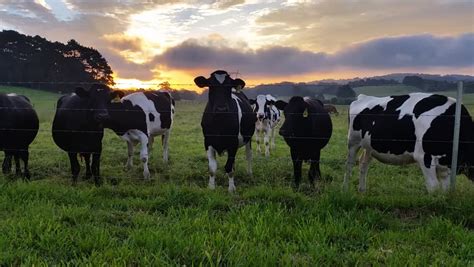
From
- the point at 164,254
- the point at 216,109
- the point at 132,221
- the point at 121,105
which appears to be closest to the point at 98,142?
the point at 121,105

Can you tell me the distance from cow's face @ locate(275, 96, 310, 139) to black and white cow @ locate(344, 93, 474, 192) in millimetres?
941

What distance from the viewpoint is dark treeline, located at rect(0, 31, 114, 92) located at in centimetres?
3647

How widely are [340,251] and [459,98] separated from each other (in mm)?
3437

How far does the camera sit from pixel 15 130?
338 inches

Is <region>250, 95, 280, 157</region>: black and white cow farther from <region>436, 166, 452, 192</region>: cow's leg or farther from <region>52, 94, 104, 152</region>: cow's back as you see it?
<region>436, 166, 452, 192</region>: cow's leg

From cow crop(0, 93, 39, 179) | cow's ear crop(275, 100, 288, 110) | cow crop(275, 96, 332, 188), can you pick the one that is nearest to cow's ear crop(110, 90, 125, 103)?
cow crop(0, 93, 39, 179)

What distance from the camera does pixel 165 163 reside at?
11.1 metres

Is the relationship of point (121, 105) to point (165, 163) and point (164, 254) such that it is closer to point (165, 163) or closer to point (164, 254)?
point (165, 163)

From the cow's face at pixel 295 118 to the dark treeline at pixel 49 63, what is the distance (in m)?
28.2

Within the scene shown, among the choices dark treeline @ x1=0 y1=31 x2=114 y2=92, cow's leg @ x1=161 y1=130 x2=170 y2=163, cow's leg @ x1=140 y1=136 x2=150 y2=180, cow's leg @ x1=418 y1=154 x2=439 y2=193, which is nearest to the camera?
cow's leg @ x1=418 y1=154 x2=439 y2=193

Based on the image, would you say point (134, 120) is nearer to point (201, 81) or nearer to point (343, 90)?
point (201, 81)

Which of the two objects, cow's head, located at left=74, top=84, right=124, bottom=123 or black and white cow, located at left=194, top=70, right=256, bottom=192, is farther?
cow's head, located at left=74, top=84, right=124, bottom=123

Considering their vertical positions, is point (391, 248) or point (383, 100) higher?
point (383, 100)

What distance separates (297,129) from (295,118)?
243mm
